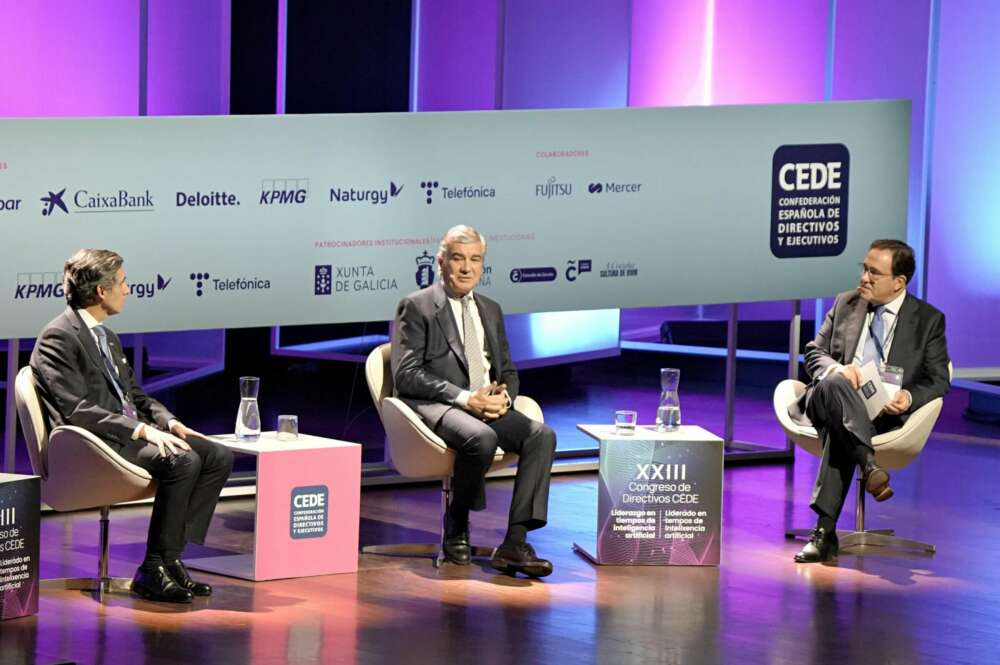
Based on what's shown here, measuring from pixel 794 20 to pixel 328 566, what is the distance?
6.28 m

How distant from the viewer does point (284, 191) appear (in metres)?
6.96

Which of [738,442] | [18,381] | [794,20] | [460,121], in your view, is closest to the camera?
[18,381]

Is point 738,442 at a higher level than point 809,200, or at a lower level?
lower

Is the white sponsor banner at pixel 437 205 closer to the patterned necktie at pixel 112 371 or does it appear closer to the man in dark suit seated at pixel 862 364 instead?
the patterned necktie at pixel 112 371

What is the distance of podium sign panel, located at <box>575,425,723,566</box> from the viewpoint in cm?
641

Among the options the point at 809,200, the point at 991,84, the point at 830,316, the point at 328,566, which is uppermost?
the point at 991,84

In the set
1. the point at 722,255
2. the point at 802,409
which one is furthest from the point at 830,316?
the point at 722,255

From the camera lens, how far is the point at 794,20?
11.0 metres

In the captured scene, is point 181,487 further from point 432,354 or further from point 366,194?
point 366,194

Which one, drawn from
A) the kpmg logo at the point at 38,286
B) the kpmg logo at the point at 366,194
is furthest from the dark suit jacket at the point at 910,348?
the kpmg logo at the point at 38,286

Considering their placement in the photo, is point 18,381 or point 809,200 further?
point 809,200

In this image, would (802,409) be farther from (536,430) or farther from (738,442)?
(738,442)

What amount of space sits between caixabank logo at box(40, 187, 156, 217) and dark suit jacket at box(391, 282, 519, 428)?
3.82 feet

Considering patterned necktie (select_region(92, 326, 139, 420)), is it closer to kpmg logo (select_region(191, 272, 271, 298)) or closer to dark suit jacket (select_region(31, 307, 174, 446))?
dark suit jacket (select_region(31, 307, 174, 446))
